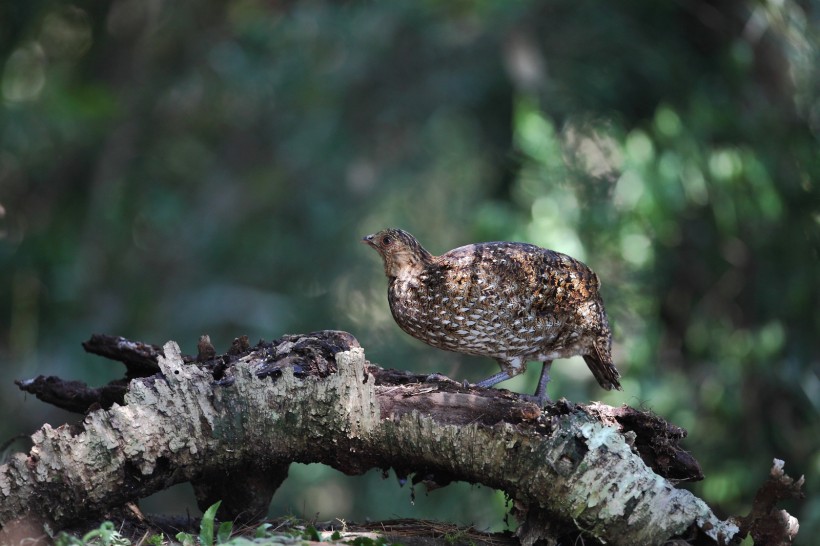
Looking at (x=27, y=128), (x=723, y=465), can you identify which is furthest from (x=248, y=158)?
(x=723, y=465)

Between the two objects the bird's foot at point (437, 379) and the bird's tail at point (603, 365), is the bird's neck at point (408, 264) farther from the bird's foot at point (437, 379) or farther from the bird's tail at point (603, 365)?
the bird's tail at point (603, 365)

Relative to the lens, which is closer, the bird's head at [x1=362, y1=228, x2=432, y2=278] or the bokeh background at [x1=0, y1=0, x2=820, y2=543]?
the bird's head at [x1=362, y1=228, x2=432, y2=278]

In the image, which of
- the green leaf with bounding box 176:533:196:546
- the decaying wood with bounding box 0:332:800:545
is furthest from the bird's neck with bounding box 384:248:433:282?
the green leaf with bounding box 176:533:196:546

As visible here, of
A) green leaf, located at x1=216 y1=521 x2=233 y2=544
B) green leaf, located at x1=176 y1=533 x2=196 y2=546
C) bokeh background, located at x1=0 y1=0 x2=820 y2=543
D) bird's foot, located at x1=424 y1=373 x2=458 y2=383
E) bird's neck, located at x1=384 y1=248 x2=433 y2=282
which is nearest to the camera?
green leaf, located at x1=176 y1=533 x2=196 y2=546

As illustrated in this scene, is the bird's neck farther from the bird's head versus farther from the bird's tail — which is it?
the bird's tail

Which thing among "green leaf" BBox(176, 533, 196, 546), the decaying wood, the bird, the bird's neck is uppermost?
the bird's neck

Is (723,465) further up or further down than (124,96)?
further down

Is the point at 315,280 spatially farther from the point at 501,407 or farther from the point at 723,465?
the point at 501,407

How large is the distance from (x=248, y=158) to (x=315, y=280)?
99.4 inches

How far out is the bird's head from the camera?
643 cm

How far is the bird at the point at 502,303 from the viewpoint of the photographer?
20.0ft

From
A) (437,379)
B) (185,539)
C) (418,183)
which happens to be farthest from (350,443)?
(418,183)

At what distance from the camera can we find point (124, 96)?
1727cm

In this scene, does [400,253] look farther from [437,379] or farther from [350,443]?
[350,443]
